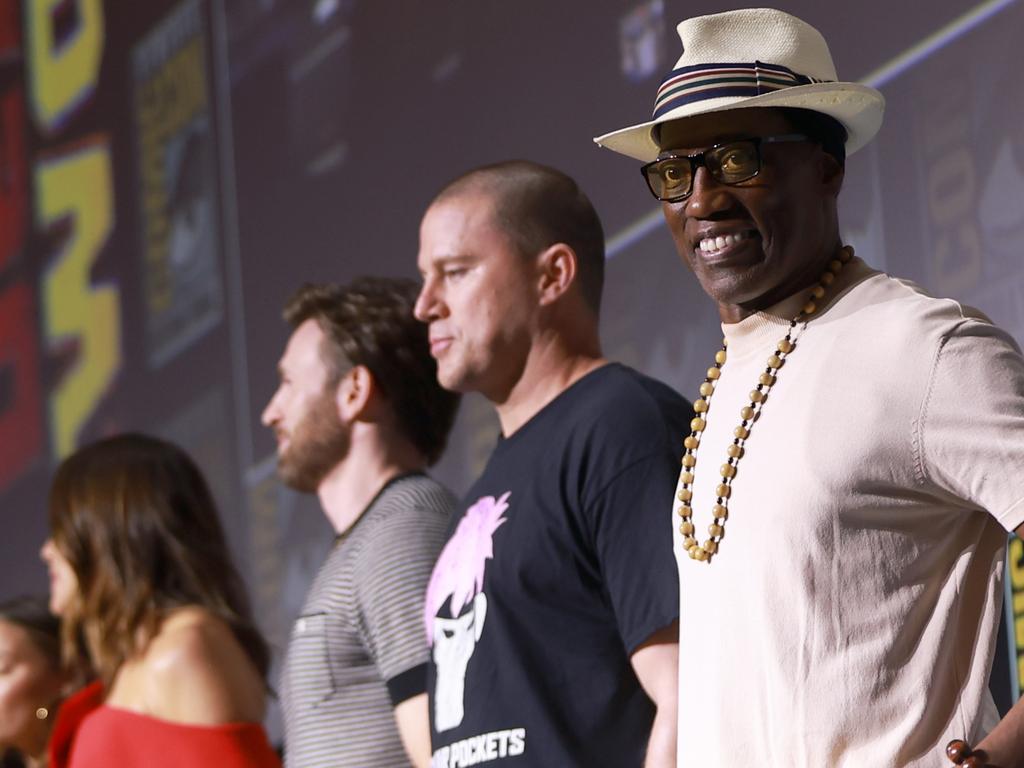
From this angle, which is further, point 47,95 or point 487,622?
point 47,95

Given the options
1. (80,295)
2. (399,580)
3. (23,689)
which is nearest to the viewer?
(399,580)

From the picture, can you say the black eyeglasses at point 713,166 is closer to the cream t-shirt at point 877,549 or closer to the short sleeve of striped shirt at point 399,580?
the cream t-shirt at point 877,549

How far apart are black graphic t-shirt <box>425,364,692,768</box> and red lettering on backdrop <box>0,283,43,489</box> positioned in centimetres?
311

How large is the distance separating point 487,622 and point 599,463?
237mm

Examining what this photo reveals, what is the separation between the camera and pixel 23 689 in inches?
137

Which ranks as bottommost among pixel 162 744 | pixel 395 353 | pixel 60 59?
pixel 162 744

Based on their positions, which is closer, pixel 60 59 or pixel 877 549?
pixel 877 549

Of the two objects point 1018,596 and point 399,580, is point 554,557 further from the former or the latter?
point 1018,596

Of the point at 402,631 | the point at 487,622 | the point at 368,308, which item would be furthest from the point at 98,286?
→ the point at 487,622

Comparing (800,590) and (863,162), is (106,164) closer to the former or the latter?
(863,162)

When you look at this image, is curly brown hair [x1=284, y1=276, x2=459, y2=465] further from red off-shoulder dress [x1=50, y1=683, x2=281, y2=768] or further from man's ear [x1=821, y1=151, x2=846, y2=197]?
man's ear [x1=821, y1=151, x2=846, y2=197]

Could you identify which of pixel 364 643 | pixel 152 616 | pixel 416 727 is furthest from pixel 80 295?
pixel 416 727

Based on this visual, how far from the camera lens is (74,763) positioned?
2.78m

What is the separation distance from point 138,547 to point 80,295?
213cm
